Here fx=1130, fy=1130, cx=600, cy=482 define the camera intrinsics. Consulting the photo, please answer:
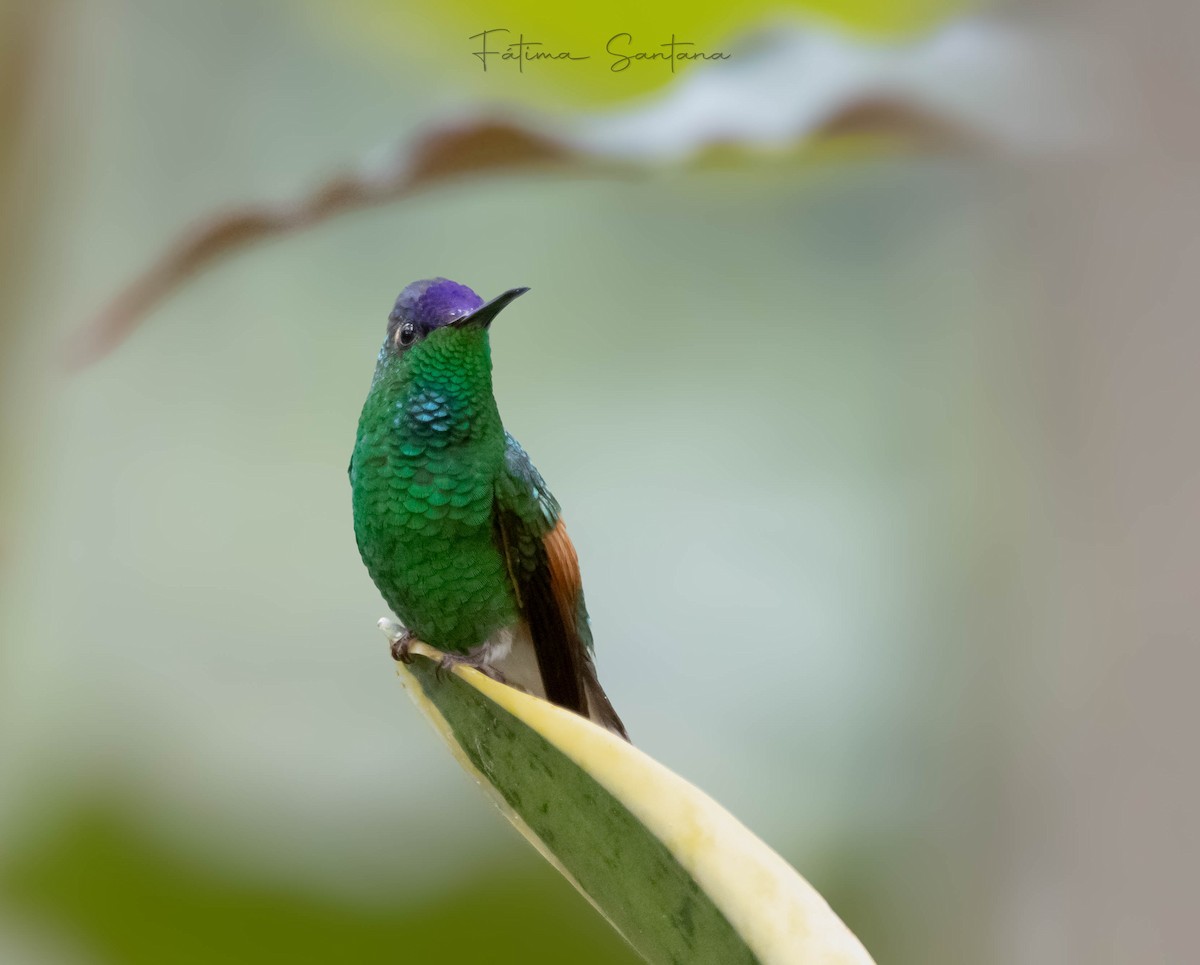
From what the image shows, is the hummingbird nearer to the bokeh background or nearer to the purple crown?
the purple crown

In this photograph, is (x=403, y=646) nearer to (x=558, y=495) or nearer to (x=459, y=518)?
(x=459, y=518)

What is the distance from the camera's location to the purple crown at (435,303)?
1.61 feet

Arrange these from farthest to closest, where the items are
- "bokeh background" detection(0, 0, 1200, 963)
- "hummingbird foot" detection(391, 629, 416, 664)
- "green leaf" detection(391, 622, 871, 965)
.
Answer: "bokeh background" detection(0, 0, 1200, 963) → "hummingbird foot" detection(391, 629, 416, 664) → "green leaf" detection(391, 622, 871, 965)

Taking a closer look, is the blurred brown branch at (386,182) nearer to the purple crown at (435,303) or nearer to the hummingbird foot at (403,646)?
the purple crown at (435,303)

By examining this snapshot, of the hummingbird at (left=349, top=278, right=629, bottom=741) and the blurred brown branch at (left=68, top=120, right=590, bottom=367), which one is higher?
the blurred brown branch at (left=68, top=120, right=590, bottom=367)

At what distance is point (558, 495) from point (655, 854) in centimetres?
94

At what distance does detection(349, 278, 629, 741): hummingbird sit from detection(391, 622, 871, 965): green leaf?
0.58 ft

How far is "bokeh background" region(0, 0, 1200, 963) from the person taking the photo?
1196 mm

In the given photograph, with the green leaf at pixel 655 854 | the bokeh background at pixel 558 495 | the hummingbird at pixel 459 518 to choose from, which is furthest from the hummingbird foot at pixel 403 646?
the bokeh background at pixel 558 495

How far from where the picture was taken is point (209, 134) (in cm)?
138

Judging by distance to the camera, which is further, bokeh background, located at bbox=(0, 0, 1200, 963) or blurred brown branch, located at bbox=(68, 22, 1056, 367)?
bokeh background, located at bbox=(0, 0, 1200, 963)

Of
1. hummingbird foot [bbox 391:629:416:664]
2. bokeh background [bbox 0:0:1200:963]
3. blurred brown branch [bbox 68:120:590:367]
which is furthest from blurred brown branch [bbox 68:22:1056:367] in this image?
bokeh background [bbox 0:0:1200:963]

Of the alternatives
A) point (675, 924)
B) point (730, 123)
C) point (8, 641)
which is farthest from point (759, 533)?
point (675, 924)

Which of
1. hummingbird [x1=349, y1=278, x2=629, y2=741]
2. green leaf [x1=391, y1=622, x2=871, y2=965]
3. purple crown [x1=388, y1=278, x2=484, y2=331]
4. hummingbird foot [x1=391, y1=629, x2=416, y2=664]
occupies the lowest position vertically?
green leaf [x1=391, y1=622, x2=871, y2=965]
